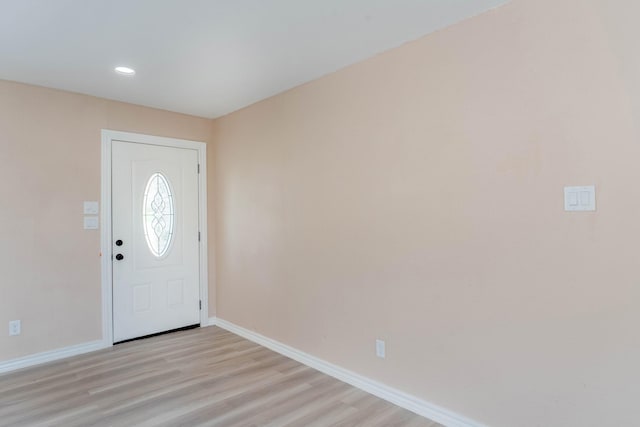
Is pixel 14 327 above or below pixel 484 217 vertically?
below

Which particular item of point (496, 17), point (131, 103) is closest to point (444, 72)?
point (496, 17)

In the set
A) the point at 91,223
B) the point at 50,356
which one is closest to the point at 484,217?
the point at 91,223

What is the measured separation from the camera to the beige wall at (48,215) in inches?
123

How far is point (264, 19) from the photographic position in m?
2.16

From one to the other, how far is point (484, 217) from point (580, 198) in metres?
0.47

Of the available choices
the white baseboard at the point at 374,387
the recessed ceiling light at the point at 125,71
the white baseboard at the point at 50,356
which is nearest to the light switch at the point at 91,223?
the white baseboard at the point at 50,356

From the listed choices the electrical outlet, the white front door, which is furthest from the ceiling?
the electrical outlet

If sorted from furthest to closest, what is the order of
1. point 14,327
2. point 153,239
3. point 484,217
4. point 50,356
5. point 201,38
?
point 153,239
point 50,356
point 14,327
point 201,38
point 484,217

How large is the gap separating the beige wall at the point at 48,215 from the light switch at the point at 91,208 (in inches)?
1.9

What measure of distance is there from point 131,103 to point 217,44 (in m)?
1.83

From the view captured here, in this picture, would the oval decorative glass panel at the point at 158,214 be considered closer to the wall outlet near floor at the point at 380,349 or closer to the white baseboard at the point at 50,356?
the white baseboard at the point at 50,356

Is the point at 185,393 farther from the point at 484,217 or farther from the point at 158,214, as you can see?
the point at 484,217

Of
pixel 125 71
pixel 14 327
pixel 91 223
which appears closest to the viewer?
pixel 125 71

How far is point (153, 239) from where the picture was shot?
3.98m
